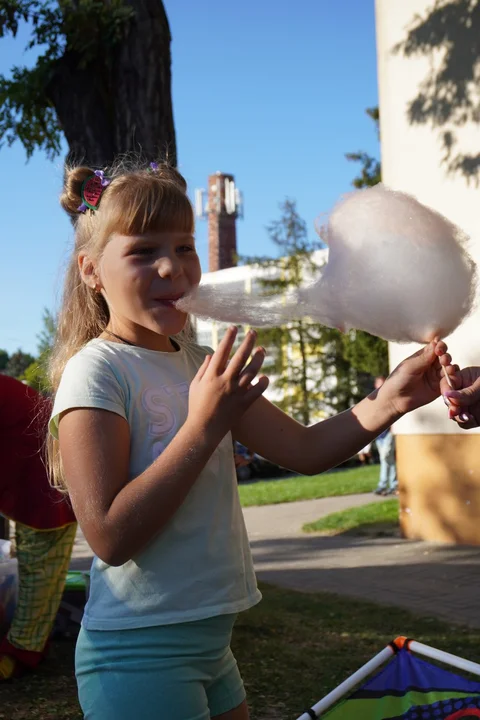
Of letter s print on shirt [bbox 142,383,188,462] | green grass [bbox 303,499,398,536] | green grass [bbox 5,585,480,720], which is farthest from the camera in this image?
green grass [bbox 303,499,398,536]

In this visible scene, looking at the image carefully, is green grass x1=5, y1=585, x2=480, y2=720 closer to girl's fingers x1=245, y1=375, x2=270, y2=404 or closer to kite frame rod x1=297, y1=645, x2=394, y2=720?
kite frame rod x1=297, y1=645, x2=394, y2=720

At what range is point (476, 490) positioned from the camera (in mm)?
7215

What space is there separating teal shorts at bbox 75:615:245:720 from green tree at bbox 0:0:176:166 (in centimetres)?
411

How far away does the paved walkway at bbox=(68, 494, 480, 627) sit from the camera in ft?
19.7

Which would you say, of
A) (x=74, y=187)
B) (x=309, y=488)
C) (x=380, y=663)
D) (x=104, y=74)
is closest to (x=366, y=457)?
(x=309, y=488)

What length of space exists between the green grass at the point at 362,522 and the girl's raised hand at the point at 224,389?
771 cm

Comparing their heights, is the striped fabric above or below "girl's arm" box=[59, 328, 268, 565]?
below

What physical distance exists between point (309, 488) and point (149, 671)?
1372 cm

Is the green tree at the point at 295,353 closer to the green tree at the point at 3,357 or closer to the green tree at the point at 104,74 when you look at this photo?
the green tree at the point at 104,74

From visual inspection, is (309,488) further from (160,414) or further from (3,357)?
(3,357)

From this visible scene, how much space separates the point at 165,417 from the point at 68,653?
3268mm

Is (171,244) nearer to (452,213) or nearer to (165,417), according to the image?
(165,417)

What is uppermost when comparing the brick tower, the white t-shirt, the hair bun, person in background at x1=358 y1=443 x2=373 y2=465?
the brick tower

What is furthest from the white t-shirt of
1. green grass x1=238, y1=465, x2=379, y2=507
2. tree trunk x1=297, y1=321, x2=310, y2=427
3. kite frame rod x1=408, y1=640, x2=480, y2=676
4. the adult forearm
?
tree trunk x1=297, y1=321, x2=310, y2=427
